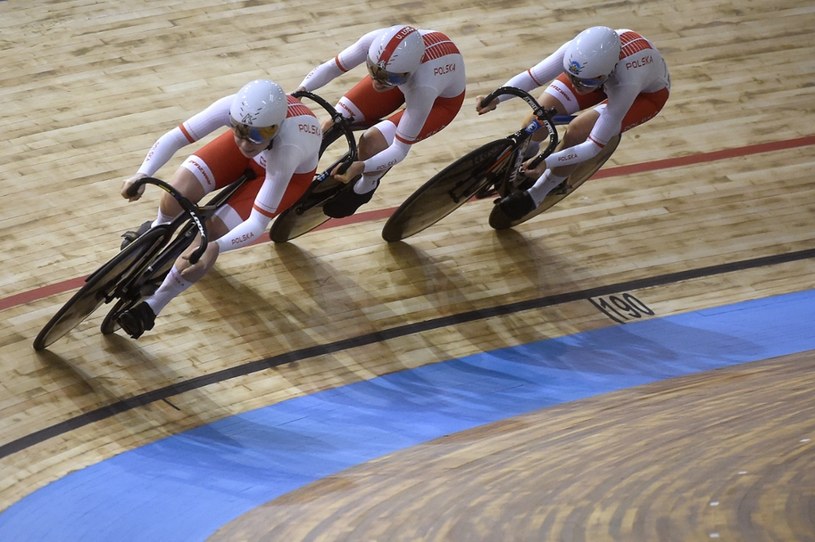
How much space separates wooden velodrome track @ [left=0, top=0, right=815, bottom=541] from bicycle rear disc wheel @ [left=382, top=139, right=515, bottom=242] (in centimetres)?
16

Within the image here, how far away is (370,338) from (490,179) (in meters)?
1.12

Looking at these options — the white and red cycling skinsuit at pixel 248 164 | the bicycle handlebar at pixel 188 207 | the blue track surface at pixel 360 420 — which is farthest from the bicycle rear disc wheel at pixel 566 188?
the bicycle handlebar at pixel 188 207

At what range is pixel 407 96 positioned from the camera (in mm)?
5129

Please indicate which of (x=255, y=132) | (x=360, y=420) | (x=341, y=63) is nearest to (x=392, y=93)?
(x=341, y=63)

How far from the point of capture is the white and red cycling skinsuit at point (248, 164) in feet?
14.8

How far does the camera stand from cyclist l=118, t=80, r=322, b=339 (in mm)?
4340

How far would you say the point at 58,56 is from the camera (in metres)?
6.62

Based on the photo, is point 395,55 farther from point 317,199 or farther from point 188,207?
point 188,207

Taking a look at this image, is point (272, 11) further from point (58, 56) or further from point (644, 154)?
point (644, 154)

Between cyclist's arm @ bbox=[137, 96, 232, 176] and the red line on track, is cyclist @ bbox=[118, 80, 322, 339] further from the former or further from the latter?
the red line on track

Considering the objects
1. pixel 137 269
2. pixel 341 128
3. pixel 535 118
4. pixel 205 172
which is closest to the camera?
pixel 137 269

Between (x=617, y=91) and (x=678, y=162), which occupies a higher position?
(x=617, y=91)

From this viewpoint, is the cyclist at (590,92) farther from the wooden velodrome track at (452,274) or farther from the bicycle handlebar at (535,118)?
the wooden velodrome track at (452,274)

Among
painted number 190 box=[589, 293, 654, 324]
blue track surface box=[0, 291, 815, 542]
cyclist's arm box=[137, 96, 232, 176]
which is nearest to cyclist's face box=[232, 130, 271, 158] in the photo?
cyclist's arm box=[137, 96, 232, 176]
